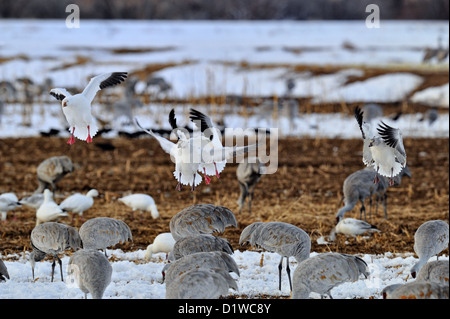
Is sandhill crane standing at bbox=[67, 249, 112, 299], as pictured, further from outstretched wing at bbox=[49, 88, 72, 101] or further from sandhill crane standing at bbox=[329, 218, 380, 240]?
sandhill crane standing at bbox=[329, 218, 380, 240]

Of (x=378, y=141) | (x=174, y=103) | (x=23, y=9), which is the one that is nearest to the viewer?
(x=378, y=141)

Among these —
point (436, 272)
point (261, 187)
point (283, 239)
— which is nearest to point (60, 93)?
point (283, 239)

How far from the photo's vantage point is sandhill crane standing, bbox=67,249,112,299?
4.82 metres

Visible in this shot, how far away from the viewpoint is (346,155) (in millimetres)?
13312

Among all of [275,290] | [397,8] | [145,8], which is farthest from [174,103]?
[397,8]

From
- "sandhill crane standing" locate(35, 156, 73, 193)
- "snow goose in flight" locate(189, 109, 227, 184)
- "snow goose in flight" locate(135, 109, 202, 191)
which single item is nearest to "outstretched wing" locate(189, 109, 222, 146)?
"snow goose in flight" locate(189, 109, 227, 184)

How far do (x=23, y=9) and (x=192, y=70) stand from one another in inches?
1313

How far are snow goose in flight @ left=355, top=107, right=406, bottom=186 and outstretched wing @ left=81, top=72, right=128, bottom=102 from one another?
202 cm

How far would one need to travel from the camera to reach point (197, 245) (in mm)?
5406

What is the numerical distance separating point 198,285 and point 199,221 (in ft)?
5.84

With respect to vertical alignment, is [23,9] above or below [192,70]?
above

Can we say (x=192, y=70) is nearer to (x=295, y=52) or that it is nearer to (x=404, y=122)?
(x=295, y=52)

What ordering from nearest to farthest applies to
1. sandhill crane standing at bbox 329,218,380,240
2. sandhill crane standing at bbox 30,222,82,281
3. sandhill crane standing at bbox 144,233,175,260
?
1. sandhill crane standing at bbox 30,222,82,281
2. sandhill crane standing at bbox 144,233,175,260
3. sandhill crane standing at bbox 329,218,380,240

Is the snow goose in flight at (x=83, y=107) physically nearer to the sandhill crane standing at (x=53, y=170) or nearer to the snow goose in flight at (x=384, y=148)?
the snow goose in flight at (x=384, y=148)
